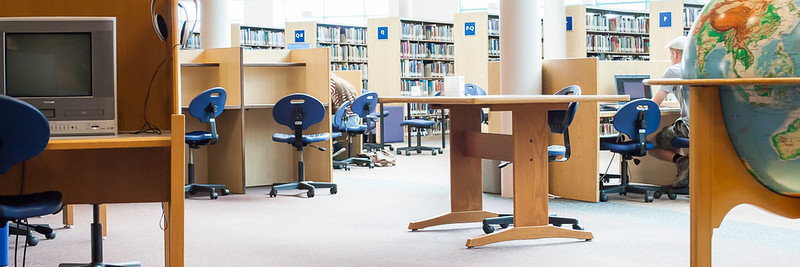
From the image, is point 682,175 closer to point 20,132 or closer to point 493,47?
point 20,132

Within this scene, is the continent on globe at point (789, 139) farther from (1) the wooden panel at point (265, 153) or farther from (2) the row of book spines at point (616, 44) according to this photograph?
(2) the row of book spines at point (616, 44)

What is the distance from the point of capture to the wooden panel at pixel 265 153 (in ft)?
22.4

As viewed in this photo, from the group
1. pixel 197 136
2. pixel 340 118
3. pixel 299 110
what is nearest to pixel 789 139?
pixel 299 110

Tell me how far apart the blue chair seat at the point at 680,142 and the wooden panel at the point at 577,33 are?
618 centimetres

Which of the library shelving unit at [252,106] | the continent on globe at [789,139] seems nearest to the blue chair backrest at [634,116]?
the library shelving unit at [252,106]

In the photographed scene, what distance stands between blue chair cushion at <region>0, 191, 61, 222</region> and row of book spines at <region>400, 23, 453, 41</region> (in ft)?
30.0

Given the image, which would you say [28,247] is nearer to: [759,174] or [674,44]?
[759,174]

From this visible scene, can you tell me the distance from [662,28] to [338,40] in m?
4.55

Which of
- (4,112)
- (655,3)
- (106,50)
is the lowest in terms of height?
(4,112)

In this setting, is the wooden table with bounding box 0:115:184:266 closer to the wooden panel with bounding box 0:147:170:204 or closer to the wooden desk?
the wooden panel with bounding box 0:147:170:204

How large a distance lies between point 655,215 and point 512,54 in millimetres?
1417

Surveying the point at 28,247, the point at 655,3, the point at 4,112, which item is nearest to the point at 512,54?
the point at 28,247

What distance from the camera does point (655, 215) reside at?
199 inches

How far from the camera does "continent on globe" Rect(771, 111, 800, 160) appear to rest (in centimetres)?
214
